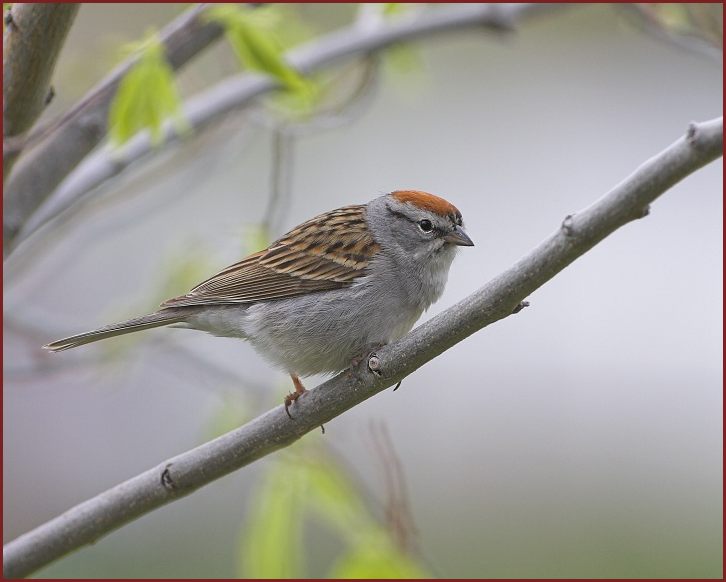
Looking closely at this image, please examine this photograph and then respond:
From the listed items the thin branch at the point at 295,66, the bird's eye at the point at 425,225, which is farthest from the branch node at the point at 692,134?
the thin branch at the point at 295,66

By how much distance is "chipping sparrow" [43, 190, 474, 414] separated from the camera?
321 centimetres

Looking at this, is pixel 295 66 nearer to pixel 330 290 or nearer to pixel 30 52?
pixel 330 290

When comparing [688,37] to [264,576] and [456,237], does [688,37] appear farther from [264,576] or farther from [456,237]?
[264,576]

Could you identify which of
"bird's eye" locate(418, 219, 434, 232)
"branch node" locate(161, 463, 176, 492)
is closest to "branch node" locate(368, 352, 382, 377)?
"branch node" locate(161, 463, 176, 492)

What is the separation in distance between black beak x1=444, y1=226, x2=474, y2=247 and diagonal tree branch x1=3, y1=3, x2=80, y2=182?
1.37 metres

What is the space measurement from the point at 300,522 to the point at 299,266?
89cm

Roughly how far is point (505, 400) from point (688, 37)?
6.75 m

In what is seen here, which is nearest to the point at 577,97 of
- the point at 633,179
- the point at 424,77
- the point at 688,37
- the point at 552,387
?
the point at 552,387

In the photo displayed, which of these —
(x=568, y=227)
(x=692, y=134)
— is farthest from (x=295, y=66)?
(x=692, y=134)

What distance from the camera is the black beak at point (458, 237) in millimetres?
3336

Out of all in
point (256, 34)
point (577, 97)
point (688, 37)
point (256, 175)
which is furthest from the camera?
point (577, 97)

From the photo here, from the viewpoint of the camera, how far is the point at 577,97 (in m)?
10.8

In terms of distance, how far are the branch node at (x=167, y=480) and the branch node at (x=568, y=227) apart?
4.05 feet

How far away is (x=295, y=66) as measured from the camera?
12.8 feet
